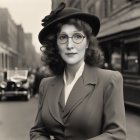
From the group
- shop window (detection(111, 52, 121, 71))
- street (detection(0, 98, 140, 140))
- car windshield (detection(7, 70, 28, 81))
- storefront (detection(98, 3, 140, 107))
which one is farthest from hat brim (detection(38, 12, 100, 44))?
car windshield (detection(7, 70, 28, 81))

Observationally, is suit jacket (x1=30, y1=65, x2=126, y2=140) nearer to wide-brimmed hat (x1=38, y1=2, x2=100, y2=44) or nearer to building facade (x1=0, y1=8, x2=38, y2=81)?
wide-brimmed hat (x1=38, y1=2, x2=100, y2=44)

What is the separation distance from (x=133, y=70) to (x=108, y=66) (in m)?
1.69

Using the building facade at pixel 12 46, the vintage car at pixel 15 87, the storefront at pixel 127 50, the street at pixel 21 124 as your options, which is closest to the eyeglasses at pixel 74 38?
the street at pixel 21 124

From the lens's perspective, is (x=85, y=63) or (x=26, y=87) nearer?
(x=85, y=63)

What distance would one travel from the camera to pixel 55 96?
2357 mm

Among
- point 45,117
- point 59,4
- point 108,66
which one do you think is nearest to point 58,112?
point 45,117

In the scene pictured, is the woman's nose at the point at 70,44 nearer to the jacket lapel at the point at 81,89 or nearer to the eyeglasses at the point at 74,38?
the eyeglasses at the point at 74,38

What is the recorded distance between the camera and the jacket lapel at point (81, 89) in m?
2.24

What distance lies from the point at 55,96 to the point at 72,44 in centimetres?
29

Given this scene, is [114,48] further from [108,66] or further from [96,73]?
[96,73]

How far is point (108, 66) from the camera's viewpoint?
15570 millimetres

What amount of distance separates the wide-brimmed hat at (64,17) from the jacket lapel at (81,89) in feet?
0.83

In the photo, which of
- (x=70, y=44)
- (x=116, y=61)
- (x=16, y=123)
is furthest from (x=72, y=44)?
(x=116, y=61)

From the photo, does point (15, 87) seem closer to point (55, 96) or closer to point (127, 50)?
point (127, 50)
